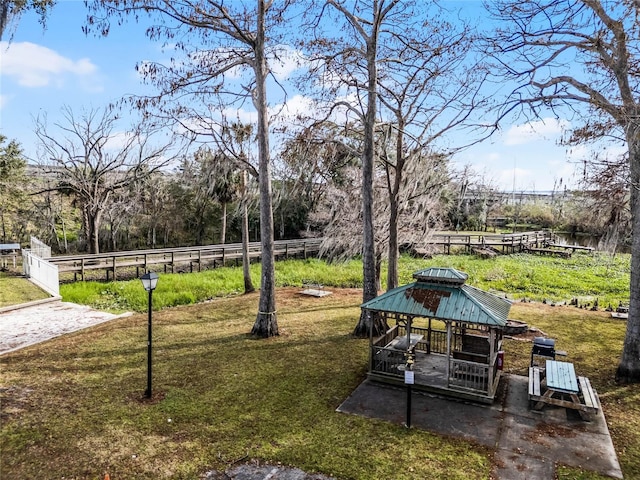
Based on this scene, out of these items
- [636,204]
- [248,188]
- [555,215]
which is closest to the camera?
[636,204]

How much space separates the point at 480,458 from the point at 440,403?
63.5 inches

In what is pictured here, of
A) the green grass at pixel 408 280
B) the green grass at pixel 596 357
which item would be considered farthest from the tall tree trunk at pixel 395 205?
the green grass at pixel 408 280

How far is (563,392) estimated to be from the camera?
20.1ft

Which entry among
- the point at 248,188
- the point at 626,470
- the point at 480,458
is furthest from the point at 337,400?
the point at 248,188

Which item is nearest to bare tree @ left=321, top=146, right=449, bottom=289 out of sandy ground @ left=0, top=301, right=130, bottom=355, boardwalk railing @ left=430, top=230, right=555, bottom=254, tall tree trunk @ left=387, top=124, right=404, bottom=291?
tall tree trunk @ left=387, top=124, right=404, bottom=291

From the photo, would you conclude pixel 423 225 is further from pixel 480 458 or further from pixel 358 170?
pixel 480 458

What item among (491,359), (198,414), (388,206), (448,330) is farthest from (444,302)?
(388,206)

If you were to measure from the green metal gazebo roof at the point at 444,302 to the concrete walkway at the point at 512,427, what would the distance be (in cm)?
137

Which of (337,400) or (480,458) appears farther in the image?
(337,400)

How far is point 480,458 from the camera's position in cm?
503

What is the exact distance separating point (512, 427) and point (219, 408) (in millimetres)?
4356

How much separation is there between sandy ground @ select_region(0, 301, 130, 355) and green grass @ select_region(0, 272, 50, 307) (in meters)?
0.81

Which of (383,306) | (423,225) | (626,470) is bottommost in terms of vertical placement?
(626,470)

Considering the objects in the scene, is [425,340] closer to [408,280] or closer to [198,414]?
[198,414]
